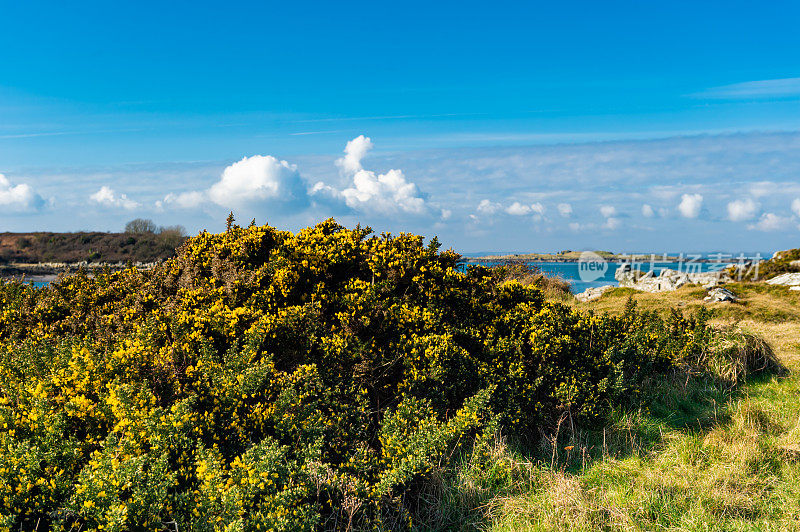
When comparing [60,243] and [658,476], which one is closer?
[658,476]

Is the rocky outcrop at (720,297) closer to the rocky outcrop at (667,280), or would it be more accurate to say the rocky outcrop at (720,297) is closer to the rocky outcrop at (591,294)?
the rocky outcrop at (591,294)

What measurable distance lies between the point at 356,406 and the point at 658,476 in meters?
2.82

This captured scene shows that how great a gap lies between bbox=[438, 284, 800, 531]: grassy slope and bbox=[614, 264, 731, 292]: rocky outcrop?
15.1 m

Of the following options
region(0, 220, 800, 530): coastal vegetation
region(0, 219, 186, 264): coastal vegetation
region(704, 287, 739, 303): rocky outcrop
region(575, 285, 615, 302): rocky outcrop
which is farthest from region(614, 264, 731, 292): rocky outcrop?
region(0, 219, 186, 264): coastal vegetation

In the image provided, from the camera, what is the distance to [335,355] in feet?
16.4

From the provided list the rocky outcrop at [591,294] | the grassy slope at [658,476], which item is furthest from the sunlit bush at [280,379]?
the rocky outcrop at [591,294]

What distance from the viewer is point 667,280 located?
73.1 ft

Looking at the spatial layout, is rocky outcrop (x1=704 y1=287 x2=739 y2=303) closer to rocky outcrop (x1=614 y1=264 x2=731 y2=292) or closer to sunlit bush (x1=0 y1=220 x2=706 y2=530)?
rocky outcrop (x1=614 y1=264 x2=731 y2=292)

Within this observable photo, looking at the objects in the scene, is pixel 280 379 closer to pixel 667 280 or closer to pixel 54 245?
pixel 667 280

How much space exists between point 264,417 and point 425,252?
9.02 ft

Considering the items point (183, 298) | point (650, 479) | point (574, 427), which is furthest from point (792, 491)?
point (183, 298)

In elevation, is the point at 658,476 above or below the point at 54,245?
below

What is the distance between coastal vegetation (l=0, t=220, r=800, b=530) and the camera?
3.43 metres

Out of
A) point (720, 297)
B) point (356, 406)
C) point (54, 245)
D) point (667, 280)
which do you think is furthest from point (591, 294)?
point (54, 245)
